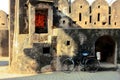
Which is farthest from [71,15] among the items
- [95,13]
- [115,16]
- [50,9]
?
[50,9]

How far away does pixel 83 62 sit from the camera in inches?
675

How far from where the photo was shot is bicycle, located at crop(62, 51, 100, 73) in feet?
55.8

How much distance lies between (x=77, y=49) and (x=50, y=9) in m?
2.87

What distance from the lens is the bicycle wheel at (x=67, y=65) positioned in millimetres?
17156

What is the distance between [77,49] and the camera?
1738 centimetres

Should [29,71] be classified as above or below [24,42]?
below

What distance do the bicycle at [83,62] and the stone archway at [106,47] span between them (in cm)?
207

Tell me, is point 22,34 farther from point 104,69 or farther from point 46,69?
point 104,69

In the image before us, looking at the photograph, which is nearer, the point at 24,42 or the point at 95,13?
the point at 24,42

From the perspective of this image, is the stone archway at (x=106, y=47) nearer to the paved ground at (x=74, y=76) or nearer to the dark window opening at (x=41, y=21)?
the paved ground at (x=74, y=76)

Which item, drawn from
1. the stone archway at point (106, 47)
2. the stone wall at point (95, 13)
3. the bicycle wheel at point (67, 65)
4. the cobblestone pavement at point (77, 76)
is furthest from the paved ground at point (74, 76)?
the stone wall at point (95, 13)

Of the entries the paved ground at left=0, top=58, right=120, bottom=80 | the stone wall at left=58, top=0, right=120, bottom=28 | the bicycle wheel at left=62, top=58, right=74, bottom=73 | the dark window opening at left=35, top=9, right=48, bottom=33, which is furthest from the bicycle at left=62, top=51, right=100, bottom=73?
the stone wall at left=58, top=0, right=120, bottom=28

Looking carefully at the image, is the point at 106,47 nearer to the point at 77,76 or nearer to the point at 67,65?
the point at 67,65

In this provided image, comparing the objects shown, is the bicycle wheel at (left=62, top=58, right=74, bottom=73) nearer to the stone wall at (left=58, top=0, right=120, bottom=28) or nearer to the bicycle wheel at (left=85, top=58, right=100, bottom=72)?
the bicycle wheel at (left=85, top=58, right=100, bottom=72)
